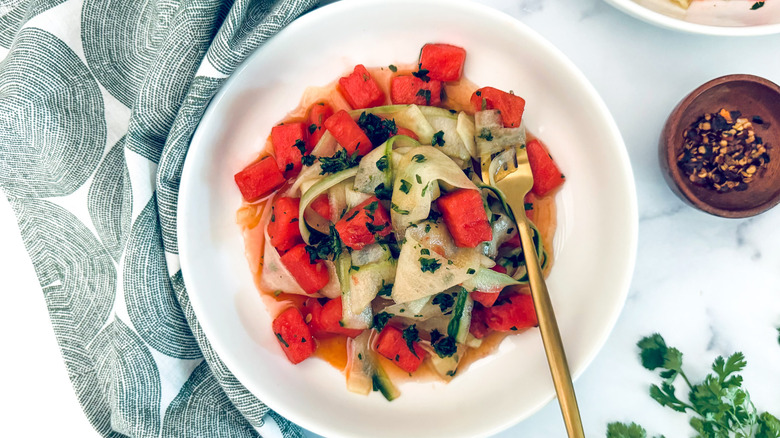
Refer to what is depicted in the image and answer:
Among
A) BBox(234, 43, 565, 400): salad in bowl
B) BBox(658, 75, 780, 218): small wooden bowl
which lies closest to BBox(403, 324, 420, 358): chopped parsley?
BBox(234, 43, 565, 400): salad in bowl

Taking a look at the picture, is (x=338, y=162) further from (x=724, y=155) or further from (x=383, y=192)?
(x=724, y=155)

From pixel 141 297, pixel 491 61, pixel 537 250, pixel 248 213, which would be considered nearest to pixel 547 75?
pixel 491 61

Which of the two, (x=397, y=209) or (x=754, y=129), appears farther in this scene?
(x=754, y=129)

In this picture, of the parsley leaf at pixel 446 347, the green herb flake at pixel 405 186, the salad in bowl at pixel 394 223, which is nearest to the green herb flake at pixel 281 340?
the salad in bowl at pixel 394 223

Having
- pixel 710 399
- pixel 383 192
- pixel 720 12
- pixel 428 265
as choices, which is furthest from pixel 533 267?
pixel 720 12

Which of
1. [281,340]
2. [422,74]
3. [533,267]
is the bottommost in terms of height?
[281,340]

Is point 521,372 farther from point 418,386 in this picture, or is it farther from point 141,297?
point 141,297

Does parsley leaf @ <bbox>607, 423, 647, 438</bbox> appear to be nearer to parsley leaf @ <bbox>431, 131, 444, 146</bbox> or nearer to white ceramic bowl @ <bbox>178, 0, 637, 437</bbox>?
white ceramic bowl @ <bbox>178, 0, 637, 437</bbox>
